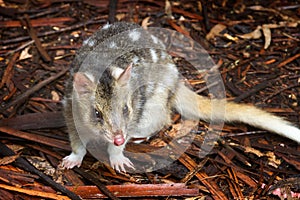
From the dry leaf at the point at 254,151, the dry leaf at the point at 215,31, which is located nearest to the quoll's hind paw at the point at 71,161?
the dry leaf at the point at 254,151

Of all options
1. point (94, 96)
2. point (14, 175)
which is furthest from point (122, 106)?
point (14, 175)

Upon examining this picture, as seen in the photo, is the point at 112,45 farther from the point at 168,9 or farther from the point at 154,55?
the point at 168,9

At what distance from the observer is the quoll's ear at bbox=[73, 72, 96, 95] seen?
11.3 feet

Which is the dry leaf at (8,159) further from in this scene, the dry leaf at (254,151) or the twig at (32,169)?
the dry leaf at (254,151)

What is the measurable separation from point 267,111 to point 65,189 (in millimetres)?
1840

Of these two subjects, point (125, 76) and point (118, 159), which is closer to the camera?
point (125, 76)

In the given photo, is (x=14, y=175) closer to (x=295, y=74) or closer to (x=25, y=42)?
(x=25, y=42)

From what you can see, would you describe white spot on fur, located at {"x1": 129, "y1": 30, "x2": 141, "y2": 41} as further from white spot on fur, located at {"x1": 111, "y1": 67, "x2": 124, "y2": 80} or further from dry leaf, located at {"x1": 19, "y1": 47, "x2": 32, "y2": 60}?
dry leaf, located at {"x1": 19, "y1": 47, "x2": 32, "y2": 60}

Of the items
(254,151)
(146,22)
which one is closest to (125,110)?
(254,151)

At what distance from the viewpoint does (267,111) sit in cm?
443

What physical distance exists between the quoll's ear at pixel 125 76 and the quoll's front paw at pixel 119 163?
705 millimetres

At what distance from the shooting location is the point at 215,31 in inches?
Result: 210

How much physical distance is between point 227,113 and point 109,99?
1.15 metres

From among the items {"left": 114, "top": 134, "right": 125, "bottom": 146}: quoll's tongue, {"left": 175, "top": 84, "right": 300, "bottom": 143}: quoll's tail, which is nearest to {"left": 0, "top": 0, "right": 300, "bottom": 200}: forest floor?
{"left": 175, "top": 84, "right": 300, "bottom": 143}: quoll's tail
